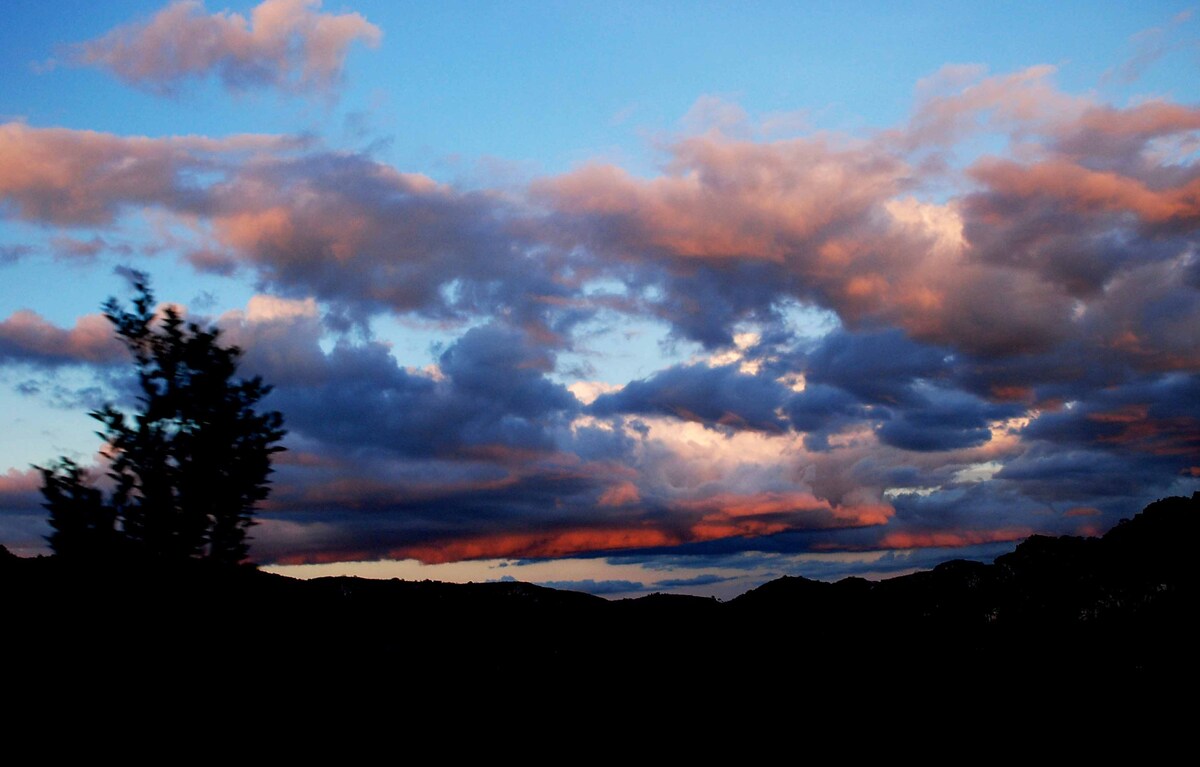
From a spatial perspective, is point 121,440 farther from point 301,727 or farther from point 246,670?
point 301,727

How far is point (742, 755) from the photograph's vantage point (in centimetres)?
3441

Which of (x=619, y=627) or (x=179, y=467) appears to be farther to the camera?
(x=619, y=627)

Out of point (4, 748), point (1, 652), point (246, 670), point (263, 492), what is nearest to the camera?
point (4, 748)

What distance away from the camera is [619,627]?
4794 cm

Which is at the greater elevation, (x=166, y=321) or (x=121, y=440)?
(x=166, y=321)

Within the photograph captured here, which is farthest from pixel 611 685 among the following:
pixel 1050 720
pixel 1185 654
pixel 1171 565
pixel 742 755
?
pixel 1171 565

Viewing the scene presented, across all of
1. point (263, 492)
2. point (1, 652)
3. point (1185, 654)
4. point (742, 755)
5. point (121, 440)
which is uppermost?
point (121, 440)

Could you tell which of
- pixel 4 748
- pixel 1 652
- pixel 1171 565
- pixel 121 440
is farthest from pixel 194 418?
pixel 1171 565

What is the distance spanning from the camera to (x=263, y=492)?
2542 centimetres

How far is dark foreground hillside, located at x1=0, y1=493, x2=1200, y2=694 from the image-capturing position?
26.2 meters

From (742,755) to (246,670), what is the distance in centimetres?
1910

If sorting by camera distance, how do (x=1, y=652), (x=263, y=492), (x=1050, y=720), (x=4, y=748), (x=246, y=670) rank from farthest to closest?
(x=1050, y=720) < (x=246, y=670) < (x=263, y=492) < (x=1, y=652) < (x=4, y=748)

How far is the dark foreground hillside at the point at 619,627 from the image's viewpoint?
86.0ft

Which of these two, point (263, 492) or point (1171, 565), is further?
point (1171, 565)
